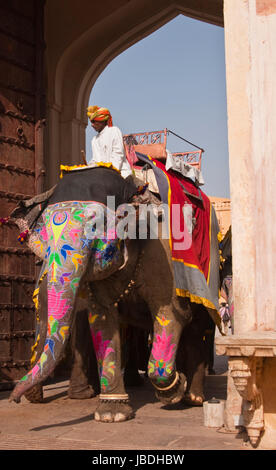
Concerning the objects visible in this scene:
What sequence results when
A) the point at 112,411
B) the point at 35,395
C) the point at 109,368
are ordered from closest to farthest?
the point at 112,411 < the point at 109,368 < the point at 35,395

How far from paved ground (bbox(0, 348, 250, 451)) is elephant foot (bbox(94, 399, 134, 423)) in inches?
2.9

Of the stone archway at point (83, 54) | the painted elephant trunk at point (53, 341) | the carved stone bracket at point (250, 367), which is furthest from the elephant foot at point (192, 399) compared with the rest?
the stone archway at point (83, 54)

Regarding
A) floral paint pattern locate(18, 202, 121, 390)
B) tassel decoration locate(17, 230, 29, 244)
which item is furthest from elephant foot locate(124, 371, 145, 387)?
tassel decoration locate(17, 230, 29, 244)

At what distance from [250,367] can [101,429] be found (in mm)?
1525

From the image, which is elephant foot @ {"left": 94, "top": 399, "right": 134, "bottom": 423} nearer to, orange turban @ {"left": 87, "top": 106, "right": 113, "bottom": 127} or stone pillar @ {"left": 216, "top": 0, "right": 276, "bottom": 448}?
stone pillar @ {"left": 216, "top": 0, "right": 276, "bottom": 448}

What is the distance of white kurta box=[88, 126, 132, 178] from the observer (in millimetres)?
5848

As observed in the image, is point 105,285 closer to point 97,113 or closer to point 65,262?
point 65,262

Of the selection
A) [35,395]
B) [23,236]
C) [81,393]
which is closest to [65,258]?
[23,236]

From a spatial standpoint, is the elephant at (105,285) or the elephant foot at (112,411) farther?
the elephant foot at (112,411)

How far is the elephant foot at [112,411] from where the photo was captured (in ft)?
17.3

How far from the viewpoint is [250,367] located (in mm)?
4008

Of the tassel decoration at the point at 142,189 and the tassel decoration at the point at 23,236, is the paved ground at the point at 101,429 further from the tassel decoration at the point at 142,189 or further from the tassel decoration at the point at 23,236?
the tassel decoration at the point at 142,189

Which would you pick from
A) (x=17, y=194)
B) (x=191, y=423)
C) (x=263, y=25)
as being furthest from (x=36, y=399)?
(x=263, y=25)

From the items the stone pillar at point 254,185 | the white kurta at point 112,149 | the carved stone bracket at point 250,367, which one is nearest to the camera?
the carved stone bracket at point 250,367
